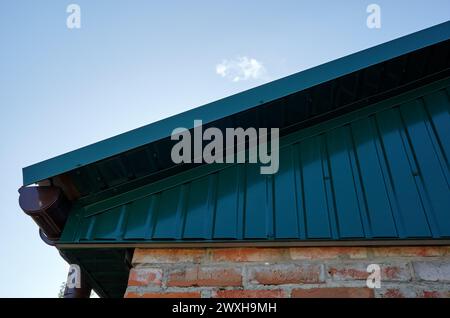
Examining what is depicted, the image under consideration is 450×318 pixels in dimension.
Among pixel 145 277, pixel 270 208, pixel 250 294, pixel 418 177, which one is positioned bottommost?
pixel 250 294

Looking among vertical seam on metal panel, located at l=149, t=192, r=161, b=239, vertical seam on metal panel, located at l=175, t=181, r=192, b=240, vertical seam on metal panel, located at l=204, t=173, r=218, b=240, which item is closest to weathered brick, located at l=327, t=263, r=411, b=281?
vertical seam on metal panel, located at l=204, t=173, r=218, b=240

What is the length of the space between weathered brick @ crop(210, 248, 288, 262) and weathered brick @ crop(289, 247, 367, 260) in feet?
0.24

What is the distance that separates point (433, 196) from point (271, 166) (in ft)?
3.65

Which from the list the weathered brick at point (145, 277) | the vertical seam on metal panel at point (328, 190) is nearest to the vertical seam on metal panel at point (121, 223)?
the weathered brick at point (145, 277)

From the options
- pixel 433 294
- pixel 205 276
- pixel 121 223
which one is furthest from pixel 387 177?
pixel 121 223

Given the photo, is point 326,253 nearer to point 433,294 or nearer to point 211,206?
point 433,294

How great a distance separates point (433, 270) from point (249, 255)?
1.09 m

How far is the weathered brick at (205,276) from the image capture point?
277 centimetres

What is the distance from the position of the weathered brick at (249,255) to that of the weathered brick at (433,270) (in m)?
0.78

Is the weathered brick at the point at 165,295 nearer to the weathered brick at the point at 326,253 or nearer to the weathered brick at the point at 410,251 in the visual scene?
the weathered brick at the point at 326,253

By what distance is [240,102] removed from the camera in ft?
11.3
